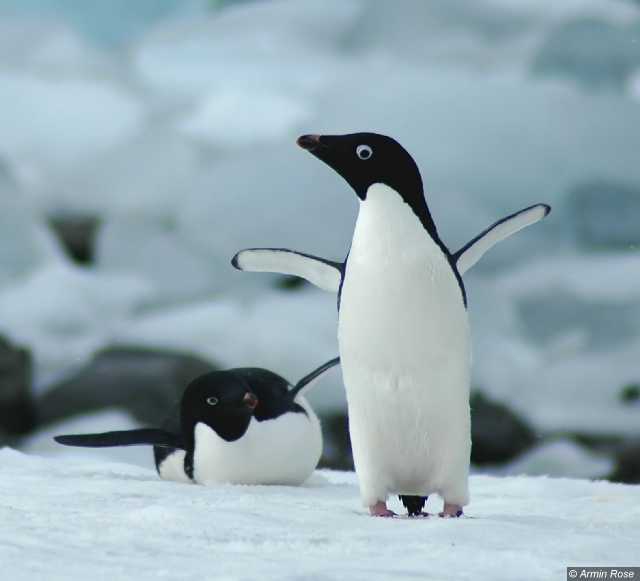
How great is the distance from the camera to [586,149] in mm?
12938

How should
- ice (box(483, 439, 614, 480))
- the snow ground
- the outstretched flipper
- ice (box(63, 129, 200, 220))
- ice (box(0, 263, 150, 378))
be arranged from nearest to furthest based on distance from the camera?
the snow ground
the outstretched flipper
ice (box(483, 439, 614, 480))
ice (box(0, 263, 150, 378))
ice (box(63, 129, 200, 220))

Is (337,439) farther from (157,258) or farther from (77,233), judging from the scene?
(77,233)

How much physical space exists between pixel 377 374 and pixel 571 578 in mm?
606

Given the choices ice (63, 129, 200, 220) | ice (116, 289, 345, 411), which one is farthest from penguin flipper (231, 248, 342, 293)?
ice (63, 129, 200, 220)

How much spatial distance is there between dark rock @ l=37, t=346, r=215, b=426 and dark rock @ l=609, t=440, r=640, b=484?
252cm

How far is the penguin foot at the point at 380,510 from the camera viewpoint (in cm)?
196

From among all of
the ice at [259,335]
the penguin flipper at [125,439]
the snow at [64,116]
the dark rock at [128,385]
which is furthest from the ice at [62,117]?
the penguin flipper at [125,439]

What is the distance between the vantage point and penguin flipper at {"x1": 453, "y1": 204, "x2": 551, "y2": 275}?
207cm

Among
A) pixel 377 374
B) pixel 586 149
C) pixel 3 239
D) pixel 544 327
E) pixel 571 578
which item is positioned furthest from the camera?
pixel 586 149

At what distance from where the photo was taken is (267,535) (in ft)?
5.42

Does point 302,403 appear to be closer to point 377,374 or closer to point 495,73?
point 377,374

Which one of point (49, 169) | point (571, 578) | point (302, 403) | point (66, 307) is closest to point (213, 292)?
point (66, 307)

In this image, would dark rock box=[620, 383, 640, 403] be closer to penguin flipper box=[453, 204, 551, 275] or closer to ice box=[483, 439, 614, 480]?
ice box=[483, 439, 614, 480]

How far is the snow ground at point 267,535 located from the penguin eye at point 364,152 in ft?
1.86
